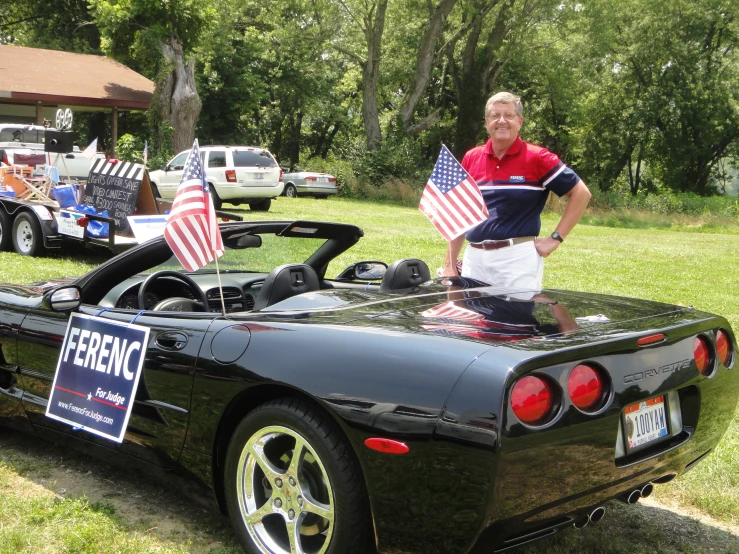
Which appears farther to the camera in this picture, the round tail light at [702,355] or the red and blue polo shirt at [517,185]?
the red and blue polo shirt at [517,185]

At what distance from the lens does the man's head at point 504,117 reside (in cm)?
438

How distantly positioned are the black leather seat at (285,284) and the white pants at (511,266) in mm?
1445

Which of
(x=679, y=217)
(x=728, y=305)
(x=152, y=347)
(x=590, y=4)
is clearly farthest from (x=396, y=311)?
(x=590, y=4)

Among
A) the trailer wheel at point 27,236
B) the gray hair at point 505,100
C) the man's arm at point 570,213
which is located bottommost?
the trailer wheel at point 27,236

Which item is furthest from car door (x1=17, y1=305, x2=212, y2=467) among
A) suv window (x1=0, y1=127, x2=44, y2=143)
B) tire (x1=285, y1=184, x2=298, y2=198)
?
tire (x1=285, y1=184, x2=298, y2=198)

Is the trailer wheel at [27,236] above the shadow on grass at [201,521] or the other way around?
above

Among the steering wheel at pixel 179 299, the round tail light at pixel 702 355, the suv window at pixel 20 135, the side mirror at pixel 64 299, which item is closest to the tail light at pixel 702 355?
the round tail light at pixel 702 355

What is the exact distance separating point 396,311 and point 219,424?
775mm

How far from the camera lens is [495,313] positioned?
10.3 feet

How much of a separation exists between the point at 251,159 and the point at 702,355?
60.2 feet

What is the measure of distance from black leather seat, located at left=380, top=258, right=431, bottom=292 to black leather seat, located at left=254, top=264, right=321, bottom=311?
386mm

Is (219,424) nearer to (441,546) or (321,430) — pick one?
(321,430)

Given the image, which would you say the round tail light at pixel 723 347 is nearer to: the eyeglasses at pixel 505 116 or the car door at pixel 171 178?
the eyeglasses at pixel 505 116

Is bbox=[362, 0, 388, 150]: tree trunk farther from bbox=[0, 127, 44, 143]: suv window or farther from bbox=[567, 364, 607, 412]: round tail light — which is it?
bbox=[567, 364, 607, 412]: round tail light
